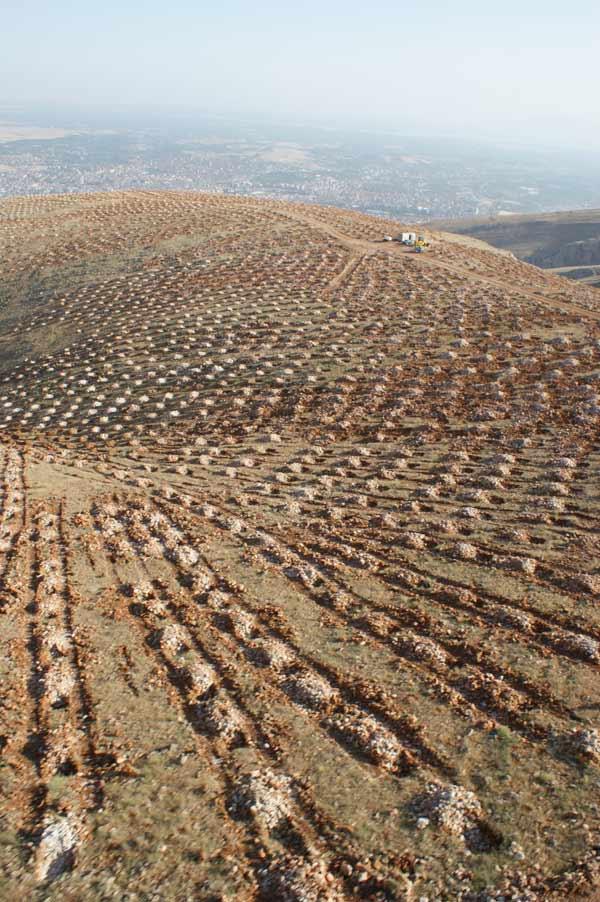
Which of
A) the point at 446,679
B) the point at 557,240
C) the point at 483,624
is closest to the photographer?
the point at 446,679

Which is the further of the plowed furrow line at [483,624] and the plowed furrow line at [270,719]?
the plowed furrow line at [483,624]

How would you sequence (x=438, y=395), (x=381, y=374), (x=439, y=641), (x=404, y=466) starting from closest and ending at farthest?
(x=439, y=641)
(x=404, y=466)
(x=438, y=395)
(x=381, y=374)

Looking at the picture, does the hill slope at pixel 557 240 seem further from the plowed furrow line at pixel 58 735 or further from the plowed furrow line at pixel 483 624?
the plowed furrow line at pixel 58 735

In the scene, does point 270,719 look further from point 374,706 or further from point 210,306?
point 210,306

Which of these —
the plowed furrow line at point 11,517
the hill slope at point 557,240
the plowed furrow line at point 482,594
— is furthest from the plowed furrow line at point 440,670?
the hill slope at point 557,240

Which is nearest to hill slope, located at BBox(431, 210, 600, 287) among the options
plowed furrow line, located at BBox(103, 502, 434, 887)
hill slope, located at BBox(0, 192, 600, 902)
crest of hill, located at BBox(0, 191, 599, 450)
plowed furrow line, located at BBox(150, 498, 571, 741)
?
crest of hill, located at BBox(0, 191, 599, 450)

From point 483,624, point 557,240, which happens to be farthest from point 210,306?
point 557,240

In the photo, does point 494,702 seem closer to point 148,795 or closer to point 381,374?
point 148,795

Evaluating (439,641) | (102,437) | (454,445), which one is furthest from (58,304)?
(439,641)
